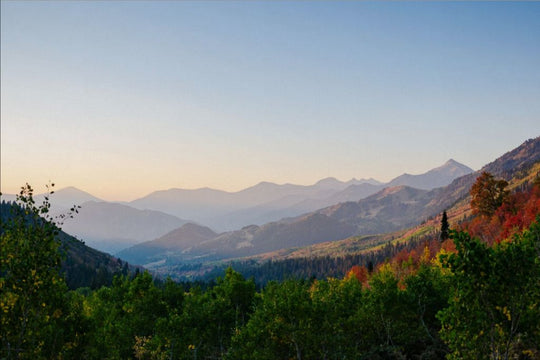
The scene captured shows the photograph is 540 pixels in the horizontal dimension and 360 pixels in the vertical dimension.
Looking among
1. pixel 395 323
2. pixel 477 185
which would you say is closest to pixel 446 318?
pixel 395 323

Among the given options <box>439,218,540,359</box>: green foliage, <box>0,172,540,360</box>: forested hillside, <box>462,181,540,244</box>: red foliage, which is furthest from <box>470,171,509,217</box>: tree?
<box>439,218,540,359</box>: green foliage

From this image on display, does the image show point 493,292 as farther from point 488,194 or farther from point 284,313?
point 488,194

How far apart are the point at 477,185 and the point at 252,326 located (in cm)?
11131

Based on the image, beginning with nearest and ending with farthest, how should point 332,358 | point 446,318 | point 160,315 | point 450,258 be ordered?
point 450,258 < point 446,318 < point 332,358 < point 160,315

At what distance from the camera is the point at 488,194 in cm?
12269

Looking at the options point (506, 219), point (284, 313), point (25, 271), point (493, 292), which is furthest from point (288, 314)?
point (506, 219)

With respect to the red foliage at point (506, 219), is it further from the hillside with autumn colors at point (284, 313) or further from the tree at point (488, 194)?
the hillside with autumn colors at point (284, 313)

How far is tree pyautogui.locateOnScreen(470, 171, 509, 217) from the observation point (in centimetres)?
12231

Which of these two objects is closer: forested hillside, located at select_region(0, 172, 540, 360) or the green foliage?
the green foliage

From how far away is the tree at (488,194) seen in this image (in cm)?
12231

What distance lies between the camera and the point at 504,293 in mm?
23344

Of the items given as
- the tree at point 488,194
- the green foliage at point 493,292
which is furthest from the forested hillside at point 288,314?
the tree at point 488,194

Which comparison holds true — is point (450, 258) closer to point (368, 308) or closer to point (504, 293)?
point (504, 293)

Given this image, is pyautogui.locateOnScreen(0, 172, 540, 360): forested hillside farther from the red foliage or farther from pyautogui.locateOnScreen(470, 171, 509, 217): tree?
pyautogui.locateOnScreen(470, 171, 509, 217): tree
